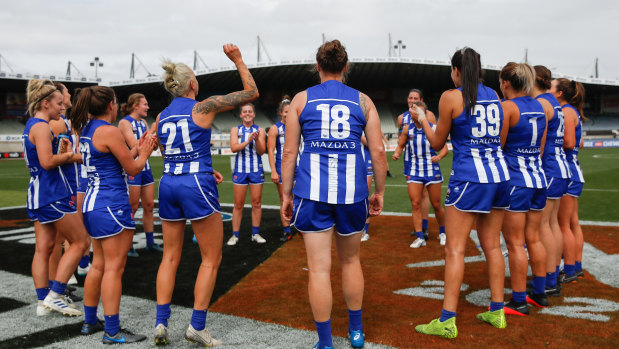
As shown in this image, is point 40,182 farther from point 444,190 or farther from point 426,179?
point 444,190

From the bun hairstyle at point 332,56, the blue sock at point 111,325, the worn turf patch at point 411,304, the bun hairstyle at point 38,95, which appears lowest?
the worn turf patch at point 411,304

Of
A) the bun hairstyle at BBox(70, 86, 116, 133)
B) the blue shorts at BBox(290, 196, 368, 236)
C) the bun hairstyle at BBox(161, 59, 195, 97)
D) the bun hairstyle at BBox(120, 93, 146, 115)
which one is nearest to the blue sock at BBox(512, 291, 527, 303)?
the blue shorts at BBox(290, 196, 368, 236)

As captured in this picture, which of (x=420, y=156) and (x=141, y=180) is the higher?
A: (x=420, y=156)

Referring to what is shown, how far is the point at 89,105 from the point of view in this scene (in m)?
3.55

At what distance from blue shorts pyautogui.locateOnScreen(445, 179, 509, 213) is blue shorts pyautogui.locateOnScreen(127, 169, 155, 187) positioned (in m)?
4.35

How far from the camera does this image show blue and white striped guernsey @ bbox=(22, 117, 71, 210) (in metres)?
4.12

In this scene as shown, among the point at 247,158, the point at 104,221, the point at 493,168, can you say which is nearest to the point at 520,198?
the point at 493,168

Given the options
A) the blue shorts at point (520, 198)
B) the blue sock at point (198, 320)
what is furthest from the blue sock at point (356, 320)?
the blue shorts at point (520, 198)

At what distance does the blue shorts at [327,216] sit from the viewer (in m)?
3.06

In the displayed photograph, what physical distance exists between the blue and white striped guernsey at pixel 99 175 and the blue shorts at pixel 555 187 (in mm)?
4005

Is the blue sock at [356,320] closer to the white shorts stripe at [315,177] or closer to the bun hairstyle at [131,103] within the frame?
the white shorts stripe at [315,177]

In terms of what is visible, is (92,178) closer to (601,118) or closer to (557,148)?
(557,148)

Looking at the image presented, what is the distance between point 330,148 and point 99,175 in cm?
187

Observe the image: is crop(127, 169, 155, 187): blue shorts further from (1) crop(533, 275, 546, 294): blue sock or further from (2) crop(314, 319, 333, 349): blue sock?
(1) crop(533, 275, 546, 294): blue sock
